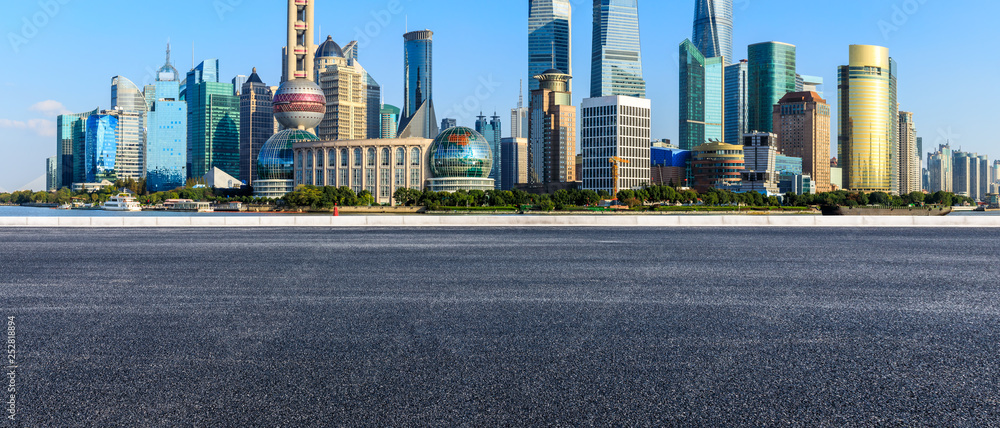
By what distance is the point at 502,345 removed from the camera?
1509 centimetres

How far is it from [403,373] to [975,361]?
1080 centimetres

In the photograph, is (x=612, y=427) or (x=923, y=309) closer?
(x=612, y=427)

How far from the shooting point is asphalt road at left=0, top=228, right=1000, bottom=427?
36.1ft

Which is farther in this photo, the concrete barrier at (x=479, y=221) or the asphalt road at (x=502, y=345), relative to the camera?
the concrete barrier at (x=479, y=221)

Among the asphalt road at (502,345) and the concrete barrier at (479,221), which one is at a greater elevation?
the concrete barrier at (479,221)

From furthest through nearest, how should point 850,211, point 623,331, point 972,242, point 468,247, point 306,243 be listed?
1. point 850,211
2. point 972,242
3. point 306,243
4. point 468,247
5. point 623,331

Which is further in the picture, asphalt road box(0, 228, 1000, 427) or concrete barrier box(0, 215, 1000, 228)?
concrete barrier box(0, 215, 1000, 228)

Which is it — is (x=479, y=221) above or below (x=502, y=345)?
above

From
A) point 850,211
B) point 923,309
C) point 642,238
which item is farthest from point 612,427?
point 850,211

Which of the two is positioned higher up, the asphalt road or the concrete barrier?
the concrete barrier

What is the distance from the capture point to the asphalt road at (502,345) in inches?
433

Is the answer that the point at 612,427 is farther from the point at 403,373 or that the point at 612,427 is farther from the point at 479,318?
the point at 479,318

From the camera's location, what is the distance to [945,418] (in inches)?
421

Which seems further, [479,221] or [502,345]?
[479,221]
